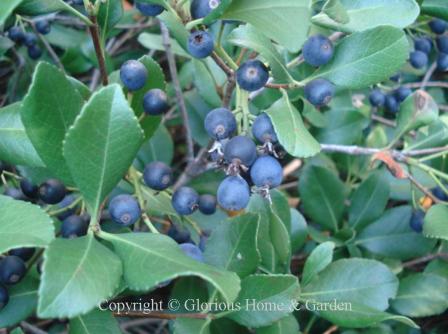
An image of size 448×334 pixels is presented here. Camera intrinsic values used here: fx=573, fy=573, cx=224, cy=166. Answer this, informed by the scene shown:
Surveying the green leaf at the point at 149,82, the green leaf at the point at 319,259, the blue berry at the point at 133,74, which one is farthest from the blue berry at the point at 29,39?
the green leaf at the point at 319,259

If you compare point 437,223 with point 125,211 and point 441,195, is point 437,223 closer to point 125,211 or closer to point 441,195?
point 441,195

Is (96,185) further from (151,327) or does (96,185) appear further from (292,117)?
(151,327)

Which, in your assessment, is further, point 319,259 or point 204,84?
point 204,84

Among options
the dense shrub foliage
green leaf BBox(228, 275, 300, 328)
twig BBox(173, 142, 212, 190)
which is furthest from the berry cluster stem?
twig BBox(173, 142, 212, 190)

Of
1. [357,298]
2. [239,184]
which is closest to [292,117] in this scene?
[239,184]

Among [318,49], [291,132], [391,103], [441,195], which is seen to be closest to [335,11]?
[318,49]

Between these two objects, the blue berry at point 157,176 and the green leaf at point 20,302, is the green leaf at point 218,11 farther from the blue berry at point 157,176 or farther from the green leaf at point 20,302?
the green leaf at point 20,302
